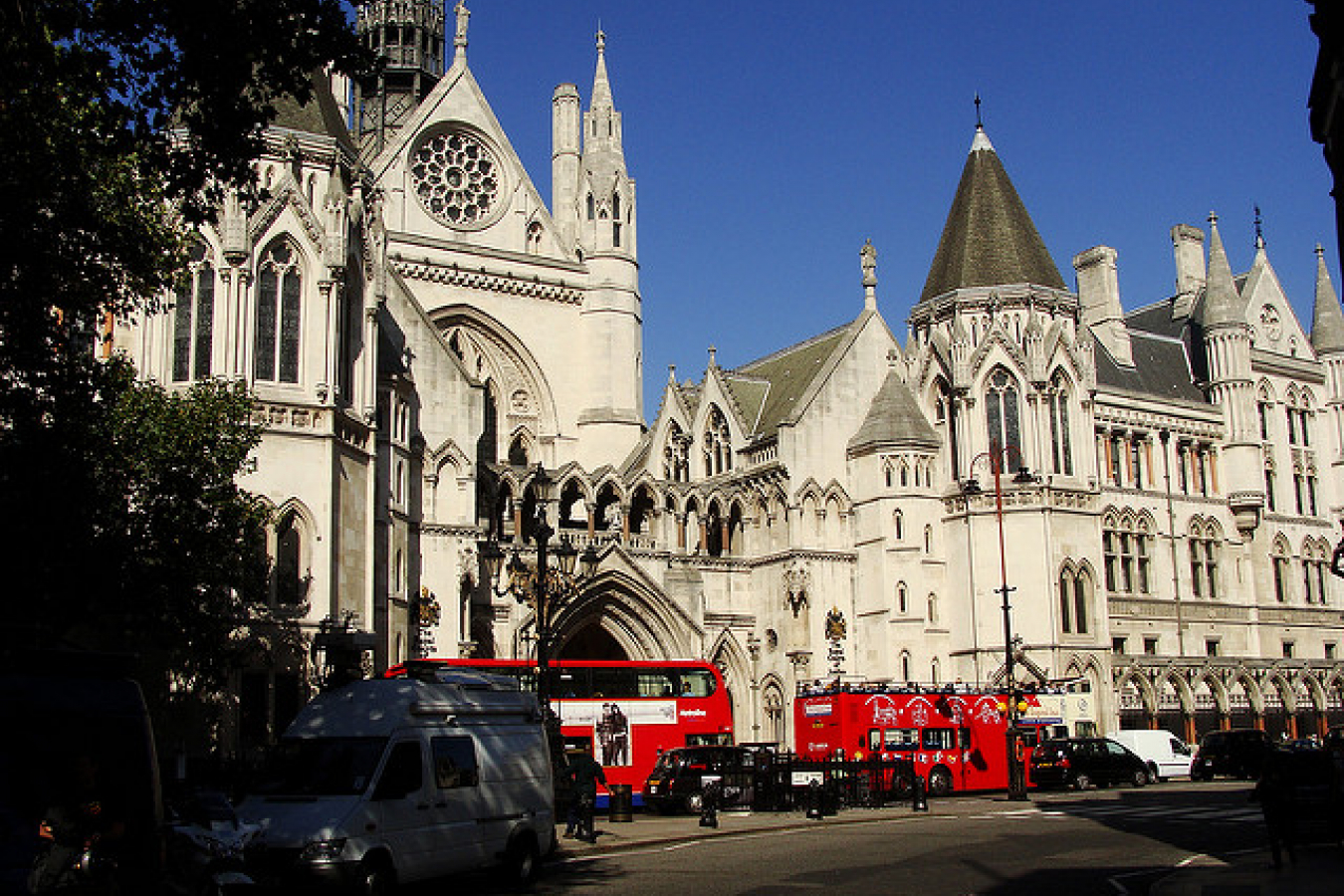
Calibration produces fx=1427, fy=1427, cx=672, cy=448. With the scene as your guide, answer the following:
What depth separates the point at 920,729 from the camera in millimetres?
35594

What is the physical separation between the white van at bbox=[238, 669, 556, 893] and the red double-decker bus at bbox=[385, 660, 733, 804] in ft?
49.8

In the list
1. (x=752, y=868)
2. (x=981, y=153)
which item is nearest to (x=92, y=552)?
(x=752, y=868)

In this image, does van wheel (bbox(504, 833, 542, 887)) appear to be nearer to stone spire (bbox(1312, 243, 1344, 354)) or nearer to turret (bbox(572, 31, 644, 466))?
turret (bbox(572, 31, 644, 466))

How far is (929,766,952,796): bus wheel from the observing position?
118 feet

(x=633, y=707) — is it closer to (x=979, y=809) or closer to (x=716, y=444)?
(x=979, y=809)

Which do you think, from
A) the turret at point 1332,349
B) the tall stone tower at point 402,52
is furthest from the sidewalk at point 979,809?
the tall stone tower at point 402,52

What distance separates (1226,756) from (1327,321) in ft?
84.3

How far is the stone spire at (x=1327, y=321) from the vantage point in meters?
58.8

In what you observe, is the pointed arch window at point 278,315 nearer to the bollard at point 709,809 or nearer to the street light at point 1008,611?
the bollard at point 709,809

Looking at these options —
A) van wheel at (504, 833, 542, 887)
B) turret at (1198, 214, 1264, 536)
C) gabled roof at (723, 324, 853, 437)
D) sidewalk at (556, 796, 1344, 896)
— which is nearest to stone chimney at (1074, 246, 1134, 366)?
turret at (1198, 214, 1264, 536)

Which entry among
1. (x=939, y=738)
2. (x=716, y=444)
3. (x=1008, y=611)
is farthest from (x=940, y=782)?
(x=716, y=444)

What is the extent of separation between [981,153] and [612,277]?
556 inches

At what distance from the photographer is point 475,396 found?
4059 centimetres

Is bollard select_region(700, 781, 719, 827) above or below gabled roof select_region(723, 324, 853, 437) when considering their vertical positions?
below
